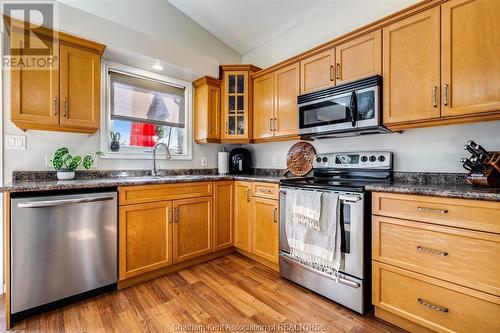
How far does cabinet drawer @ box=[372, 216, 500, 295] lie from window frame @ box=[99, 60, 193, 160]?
2394 millimetres

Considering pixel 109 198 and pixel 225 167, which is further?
pixel 225 167

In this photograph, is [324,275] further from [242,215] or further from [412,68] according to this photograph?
[412,68]

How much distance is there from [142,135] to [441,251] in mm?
2943

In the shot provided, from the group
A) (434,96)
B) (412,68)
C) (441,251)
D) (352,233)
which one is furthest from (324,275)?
(412,68)

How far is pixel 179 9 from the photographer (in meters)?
2.91

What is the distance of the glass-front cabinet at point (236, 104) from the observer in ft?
9.99

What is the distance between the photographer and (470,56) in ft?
4.98

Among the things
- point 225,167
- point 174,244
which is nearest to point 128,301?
point 174,244

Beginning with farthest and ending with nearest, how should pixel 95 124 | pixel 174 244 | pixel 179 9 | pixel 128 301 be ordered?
1. pixel 179 9
2. pixel 174 244
3. pixel 95 124
4. pixel 128 301

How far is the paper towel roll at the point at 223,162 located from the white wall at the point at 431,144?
151 centimetres

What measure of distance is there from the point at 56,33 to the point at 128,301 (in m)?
2.22

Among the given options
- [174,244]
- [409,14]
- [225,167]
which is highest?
[409,14]

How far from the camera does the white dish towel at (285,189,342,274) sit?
69.7 inches

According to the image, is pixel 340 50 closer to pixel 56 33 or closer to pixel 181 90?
pixel 181 90
